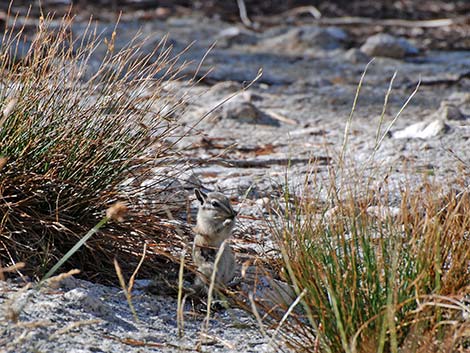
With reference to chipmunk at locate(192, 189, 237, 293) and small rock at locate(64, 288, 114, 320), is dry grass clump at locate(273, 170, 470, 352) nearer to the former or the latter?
chipmunk at locate(192, 189, 237, 293)

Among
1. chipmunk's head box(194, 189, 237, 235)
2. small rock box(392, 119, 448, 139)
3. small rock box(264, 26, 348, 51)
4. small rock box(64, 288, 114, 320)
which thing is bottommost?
small rock box(392, 119, 448, 139)

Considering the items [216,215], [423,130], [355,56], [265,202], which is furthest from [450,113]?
[216,215]

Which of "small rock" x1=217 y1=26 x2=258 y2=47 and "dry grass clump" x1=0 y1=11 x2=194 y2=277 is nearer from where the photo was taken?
"dry grass clump" x1=0 y1=11 x2=194 y2=277

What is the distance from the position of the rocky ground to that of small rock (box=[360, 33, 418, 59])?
0.05ft

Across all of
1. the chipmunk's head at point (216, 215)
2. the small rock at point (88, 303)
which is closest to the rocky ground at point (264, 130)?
the small rock at point (88, 303)

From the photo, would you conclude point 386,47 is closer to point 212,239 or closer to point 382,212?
point 382,212

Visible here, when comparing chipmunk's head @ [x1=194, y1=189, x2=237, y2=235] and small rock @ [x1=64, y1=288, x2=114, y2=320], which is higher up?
chipmunk's head @ [x1=194, y1=189, x2=237, y2=235]

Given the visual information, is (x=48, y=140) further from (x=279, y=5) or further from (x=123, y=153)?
(x=279, y=5)

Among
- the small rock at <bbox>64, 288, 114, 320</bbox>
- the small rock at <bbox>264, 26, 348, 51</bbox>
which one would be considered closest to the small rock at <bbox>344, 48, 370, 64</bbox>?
the small rock at <bbox>264, 26, 348, 51</bbox>

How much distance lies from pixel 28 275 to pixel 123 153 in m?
0.78

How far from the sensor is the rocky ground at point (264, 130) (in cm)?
361

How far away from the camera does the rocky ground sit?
361 centimetres

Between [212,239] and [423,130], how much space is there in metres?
3.35

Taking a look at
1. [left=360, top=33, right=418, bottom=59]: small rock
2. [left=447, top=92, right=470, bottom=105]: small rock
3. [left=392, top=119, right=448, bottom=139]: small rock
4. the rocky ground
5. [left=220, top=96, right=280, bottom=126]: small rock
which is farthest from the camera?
[left=360, top=33, right=418, bottom=59]: small rock
